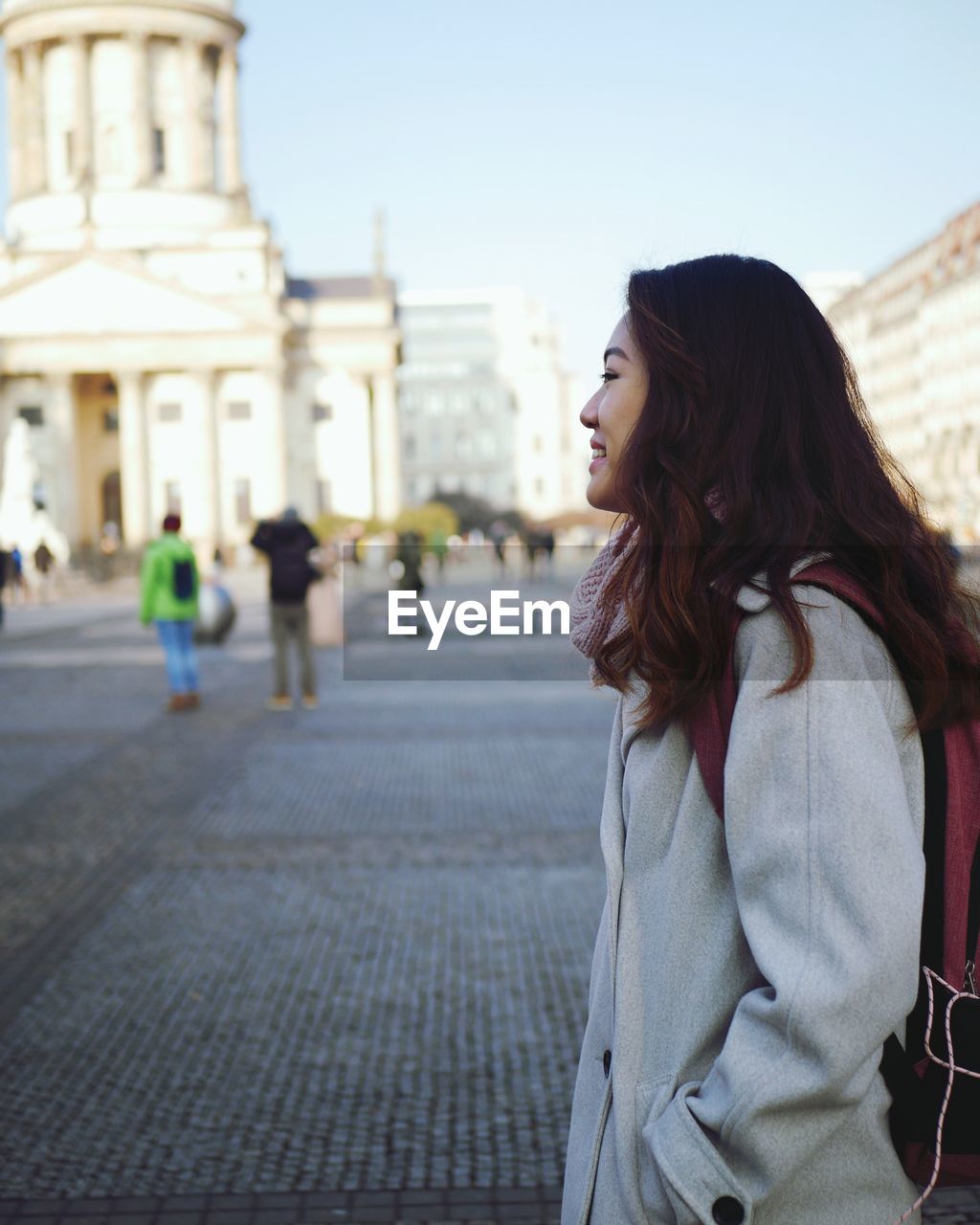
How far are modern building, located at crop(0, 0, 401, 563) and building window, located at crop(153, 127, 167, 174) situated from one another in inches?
4.1

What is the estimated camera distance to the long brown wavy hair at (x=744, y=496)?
1707 millimetres

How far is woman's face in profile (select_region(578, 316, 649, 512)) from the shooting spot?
1830mm

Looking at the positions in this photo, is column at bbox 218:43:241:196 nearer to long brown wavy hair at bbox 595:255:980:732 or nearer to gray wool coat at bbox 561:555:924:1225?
long brown wavy hair at bbox 595:255:980:732

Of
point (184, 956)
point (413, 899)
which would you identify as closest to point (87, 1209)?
point (184, 956)

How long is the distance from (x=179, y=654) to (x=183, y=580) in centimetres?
67

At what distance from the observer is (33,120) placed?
7612cm

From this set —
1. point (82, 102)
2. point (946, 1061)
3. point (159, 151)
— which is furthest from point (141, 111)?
point (946, 1061)

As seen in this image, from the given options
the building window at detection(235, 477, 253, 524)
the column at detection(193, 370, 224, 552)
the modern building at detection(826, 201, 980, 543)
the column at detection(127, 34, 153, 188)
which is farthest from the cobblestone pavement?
the column at detection(127, 34, 153, 188)

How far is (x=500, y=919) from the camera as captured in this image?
21.1ft

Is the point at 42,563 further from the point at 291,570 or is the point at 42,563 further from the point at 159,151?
the point at 159,151

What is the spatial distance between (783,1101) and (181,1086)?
131 inches

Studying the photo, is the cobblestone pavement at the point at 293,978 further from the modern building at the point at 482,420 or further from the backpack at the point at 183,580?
the modern building at the point at 482,420

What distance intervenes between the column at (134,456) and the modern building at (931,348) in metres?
31.2

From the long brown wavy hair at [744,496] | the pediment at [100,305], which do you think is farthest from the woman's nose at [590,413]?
the pediment at [100,305]
